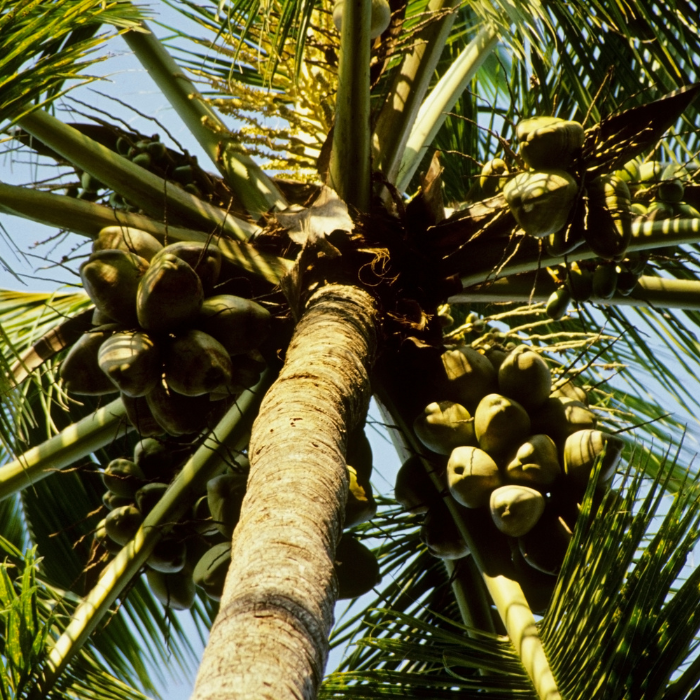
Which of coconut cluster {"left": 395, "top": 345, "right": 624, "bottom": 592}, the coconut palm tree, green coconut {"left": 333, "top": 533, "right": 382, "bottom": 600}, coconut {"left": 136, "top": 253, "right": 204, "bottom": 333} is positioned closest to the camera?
the coconut palm tree

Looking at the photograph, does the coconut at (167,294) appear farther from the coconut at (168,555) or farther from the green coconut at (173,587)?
the green coconut at (173,587)

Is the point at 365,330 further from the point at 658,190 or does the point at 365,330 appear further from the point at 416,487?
the point at 658,190

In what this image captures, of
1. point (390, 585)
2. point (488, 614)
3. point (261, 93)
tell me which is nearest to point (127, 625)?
point (390, 585)

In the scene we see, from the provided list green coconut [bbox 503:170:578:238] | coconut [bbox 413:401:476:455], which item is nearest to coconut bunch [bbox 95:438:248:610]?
coconut [bbox 413:401:476:455]

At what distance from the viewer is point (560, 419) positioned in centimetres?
215

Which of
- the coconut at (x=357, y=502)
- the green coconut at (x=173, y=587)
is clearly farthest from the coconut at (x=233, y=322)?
the green coconut at (x=173, y=587)

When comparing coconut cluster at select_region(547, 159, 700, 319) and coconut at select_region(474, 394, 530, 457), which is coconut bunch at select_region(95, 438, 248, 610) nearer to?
coconut at select_region(474, 394, 530, 457)

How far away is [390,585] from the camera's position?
302 cm

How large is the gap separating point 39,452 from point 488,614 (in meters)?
1.30

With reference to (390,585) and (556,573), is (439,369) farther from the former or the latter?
(390,585)

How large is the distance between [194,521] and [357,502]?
1.44 ft

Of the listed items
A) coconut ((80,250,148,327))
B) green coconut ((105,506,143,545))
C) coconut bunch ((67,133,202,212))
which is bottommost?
green coconut ((105,506,143,545))

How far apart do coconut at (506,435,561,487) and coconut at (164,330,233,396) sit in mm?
708

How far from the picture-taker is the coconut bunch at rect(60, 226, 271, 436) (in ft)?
6.35
